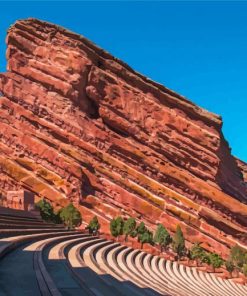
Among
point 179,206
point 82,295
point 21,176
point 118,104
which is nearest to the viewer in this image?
point 82,295

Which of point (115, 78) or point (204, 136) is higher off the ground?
point (115, 78)

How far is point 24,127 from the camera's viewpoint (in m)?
50.7

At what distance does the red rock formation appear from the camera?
159ft

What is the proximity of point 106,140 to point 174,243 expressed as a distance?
1735 centimetres

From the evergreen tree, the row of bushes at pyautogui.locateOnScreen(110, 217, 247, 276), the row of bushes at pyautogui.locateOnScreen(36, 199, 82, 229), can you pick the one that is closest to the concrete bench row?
the row of bushes at pyautogui.locateOnScreen(36, 199, 82, 229)

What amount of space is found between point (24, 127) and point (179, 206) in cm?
2264

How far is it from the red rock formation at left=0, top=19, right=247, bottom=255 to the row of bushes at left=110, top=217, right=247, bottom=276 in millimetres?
5120

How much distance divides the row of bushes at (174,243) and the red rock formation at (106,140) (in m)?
5.12

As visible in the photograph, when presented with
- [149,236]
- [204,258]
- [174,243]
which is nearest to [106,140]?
[149,236]

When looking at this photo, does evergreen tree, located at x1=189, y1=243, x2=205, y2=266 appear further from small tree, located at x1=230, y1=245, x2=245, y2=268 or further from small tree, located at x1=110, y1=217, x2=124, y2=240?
small tree, located at x1=110, y1=217, x2=124, y2=240

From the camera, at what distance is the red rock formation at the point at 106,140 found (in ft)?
159

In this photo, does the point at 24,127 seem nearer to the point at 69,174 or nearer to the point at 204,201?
the point at 69,174

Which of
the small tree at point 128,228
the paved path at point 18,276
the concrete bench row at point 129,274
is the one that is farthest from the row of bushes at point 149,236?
the paved path at point 18,276

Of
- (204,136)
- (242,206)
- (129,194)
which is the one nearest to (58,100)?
(129,194)
